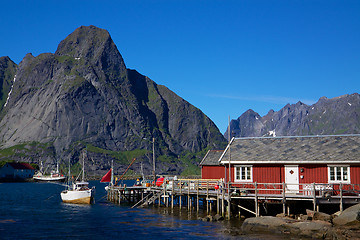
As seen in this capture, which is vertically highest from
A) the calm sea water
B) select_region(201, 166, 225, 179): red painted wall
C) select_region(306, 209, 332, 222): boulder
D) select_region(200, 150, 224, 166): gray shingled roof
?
select_region(200, 150, 224, 166): gray shingled roof

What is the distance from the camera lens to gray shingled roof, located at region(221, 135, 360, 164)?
43.7 meters

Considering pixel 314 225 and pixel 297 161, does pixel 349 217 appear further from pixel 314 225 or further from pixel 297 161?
pixel 297 161

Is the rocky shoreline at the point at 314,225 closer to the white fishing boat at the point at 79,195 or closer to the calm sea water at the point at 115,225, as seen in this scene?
the calm sea water at the point at 115,225

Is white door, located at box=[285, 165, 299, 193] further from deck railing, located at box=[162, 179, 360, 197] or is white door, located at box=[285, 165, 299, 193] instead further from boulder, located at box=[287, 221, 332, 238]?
boulder, located at box=[287, 221, 332, 238]

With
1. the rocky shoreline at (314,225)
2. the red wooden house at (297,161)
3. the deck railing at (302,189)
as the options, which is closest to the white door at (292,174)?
the red wooden house at (297,161)

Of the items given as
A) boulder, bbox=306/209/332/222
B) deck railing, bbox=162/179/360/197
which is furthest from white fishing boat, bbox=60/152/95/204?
boulder, bbox=306/209/332/222

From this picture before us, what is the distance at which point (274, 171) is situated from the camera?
4550cm

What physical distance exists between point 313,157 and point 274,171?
4336 millimetres

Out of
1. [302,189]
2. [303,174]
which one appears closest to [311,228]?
[302,189]

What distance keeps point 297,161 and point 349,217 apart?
11.2 metres

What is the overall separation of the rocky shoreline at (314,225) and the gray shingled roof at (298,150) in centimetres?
787

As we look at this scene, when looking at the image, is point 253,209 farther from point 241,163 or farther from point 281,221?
point 281,221

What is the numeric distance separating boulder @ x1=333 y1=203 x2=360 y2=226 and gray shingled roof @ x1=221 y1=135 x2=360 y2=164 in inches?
→ 341

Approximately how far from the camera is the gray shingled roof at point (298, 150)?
1721 inches
